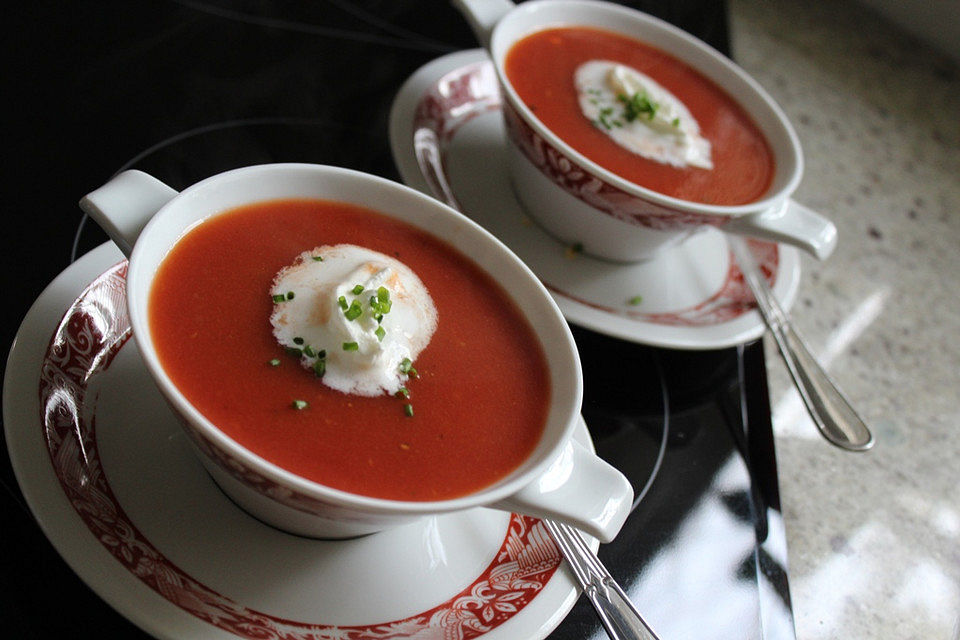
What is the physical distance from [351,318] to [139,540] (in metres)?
0.31

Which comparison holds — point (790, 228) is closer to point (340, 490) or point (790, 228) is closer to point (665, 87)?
point (665, 87)

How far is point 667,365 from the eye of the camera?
57.9 inches

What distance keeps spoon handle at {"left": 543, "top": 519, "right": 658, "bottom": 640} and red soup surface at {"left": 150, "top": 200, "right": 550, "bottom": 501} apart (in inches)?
6.3

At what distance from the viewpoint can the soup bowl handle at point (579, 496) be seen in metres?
0.91

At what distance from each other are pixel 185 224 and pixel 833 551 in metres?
1.09

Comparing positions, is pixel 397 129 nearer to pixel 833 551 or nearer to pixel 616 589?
pixel 616 589

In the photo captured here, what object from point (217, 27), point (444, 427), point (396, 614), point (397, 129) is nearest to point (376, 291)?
point (444, 427)

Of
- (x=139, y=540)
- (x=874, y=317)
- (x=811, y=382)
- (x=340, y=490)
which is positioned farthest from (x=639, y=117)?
(x=139, y=540)

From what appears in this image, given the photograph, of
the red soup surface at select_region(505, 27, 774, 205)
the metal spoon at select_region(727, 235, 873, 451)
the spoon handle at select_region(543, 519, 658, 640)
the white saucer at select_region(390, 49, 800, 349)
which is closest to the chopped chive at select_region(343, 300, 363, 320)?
the spoon handle at select_region(543, 519, 658, 640)

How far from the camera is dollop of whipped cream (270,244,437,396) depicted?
0.97m

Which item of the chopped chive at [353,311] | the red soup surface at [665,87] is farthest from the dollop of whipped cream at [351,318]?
the red soup surface at [665,87]

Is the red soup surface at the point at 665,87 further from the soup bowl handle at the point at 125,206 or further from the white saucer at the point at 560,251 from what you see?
the soup bowl handle at the point at 125,206

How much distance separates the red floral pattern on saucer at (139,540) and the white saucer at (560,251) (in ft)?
1.49

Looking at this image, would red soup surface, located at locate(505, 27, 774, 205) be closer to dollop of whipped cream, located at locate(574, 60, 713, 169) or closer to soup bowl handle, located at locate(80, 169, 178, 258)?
dollop of whipped cream, located at locate(574, 60, 713, 169)
